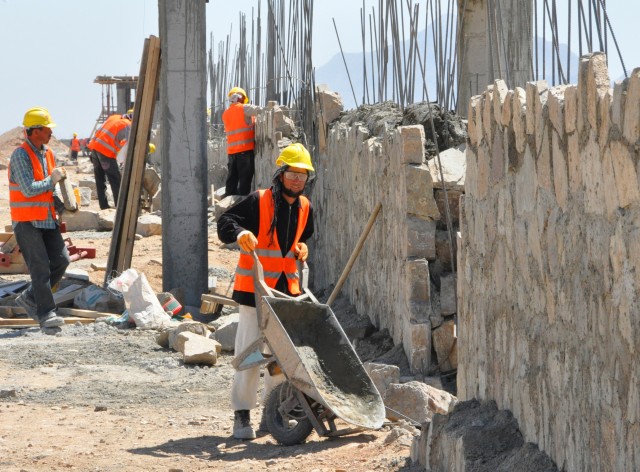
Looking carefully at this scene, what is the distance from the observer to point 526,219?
13.7ft

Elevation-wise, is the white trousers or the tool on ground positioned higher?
the tool on ground

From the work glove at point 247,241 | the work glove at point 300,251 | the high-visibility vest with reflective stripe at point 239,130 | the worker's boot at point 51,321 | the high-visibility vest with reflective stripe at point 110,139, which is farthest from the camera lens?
the high-visibility vest with reflective stripe at point 110,139

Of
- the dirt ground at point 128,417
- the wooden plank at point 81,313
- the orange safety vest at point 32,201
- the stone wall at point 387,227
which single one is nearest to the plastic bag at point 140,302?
the dirt ground at point 128,417

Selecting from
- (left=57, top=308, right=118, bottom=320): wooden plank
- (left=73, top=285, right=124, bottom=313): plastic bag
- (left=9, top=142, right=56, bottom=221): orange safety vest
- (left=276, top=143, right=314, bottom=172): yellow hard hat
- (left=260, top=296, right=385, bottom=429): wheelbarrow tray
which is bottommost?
(left=57, top=308, right=118, bottom=320): wooden plank

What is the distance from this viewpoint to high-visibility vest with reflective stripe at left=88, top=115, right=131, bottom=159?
17125 mm

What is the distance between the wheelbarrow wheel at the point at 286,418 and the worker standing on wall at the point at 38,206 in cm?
383

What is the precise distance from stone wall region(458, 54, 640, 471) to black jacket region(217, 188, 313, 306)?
1247 mm

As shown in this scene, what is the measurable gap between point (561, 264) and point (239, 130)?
10758 millimetres

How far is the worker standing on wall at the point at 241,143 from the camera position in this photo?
46.3 ft

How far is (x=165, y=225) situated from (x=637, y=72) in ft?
26.1

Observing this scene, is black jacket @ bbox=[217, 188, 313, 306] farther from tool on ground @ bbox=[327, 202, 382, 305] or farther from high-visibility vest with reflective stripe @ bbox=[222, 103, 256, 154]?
high-visibility vest with reflective stripe @ bbox=[222, 103, 256, 154]

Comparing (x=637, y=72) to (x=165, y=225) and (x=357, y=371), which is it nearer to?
(x=357, y=371)

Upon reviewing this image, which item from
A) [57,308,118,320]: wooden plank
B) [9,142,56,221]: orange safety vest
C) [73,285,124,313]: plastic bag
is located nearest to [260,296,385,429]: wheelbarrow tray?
[9,142,56,221]: orange safety vest

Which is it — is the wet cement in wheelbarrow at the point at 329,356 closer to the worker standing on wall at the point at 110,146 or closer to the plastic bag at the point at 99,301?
the plastic bag at the point at 99,301
